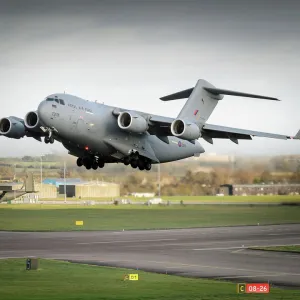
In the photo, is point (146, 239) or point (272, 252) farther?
point (146, 239)

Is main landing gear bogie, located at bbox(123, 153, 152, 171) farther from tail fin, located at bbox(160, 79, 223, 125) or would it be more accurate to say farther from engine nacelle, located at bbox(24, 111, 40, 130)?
tail fin, located at bbox(160, 79, 223, 125)

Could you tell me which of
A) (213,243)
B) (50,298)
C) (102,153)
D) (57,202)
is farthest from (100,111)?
(57,202)

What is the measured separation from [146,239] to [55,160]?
9.19 m

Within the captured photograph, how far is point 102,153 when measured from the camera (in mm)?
54344

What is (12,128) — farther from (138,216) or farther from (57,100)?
(138,216)

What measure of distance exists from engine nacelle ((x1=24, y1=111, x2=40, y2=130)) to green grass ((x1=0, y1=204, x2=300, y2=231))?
25061 millimetres

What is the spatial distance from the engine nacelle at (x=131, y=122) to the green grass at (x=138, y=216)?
24.8 m

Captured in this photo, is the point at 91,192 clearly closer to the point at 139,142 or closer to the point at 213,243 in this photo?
the point at 213,243

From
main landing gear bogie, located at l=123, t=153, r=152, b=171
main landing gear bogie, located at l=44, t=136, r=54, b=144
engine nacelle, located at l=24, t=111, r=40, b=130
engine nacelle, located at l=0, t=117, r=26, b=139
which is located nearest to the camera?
main landing gear bogie, located at l=44, t=136, r=54, b=144

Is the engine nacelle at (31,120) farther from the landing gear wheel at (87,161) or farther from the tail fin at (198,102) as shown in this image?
the tail fin at (198,102)

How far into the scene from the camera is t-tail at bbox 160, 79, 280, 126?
202 ft

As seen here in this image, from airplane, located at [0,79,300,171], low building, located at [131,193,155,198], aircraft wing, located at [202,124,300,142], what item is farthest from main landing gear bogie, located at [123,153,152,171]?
low building, located at [131,193,155,198]

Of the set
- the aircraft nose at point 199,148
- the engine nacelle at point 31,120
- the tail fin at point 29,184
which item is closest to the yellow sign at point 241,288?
the engine nacelle at point 31,120

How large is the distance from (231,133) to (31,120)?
12685 mm
